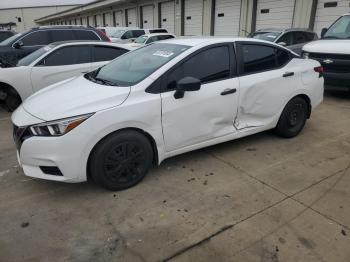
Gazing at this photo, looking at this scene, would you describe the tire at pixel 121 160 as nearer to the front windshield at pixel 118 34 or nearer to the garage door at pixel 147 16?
the front windshield at pixel 118 34

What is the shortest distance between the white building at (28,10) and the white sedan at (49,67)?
63736 mm

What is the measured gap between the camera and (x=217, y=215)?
308 cm

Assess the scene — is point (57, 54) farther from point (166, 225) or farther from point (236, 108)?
point (166, 225)

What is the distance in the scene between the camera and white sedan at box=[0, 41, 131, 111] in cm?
643

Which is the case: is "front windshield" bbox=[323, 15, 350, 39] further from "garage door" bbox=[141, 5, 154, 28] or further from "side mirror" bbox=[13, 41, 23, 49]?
"garage door" bbox=[141, 5, 154, 28]

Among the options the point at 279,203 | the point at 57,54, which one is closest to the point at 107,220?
the point at 279,203

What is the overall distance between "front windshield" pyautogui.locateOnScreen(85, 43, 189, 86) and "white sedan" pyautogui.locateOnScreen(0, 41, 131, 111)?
2.61 metres

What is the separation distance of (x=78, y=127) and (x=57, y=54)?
417 centimetres

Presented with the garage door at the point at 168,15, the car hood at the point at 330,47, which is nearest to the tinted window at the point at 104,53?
the car hood at the point at 330,47

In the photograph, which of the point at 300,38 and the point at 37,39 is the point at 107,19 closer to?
the point at 37,39

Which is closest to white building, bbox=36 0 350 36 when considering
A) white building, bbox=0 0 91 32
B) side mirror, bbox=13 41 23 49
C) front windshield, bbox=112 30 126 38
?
front windshield, bbox=112 30 126 38

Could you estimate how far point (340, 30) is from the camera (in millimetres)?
8070

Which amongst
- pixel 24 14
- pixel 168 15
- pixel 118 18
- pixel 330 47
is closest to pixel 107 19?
pixel 118 18

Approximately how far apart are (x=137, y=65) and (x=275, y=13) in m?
13.2
